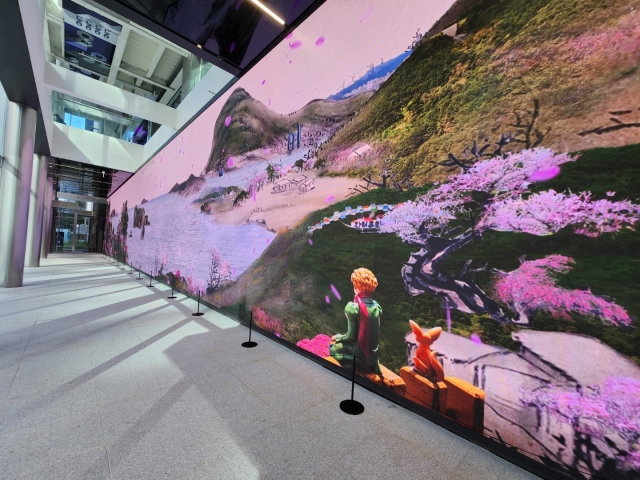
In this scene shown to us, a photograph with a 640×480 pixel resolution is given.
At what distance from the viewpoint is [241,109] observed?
4.46 meters

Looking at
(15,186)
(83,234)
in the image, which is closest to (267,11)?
(15,186)

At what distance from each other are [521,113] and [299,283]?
2.58 metres

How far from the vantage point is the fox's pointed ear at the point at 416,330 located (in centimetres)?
195

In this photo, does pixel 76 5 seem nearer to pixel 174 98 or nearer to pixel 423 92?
pixel 174 98

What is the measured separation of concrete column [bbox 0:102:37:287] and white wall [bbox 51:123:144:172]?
13.8ft

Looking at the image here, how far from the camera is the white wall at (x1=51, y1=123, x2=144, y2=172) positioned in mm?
9156

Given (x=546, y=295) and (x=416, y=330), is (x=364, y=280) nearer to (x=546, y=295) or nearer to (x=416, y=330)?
(x=416, y=330)

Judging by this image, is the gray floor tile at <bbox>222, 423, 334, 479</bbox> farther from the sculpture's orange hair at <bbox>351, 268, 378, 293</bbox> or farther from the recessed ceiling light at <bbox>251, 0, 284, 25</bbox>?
the recessed ceiling light at <bbox>251, 0, 284, 25</bbox>

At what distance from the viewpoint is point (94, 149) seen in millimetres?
9758

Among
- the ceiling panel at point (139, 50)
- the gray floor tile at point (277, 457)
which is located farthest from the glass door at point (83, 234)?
the gray floor tile at point (277, 457)

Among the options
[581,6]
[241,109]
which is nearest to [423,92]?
[581,6]

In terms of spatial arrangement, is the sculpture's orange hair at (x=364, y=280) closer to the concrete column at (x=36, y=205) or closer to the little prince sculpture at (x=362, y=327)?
the little prince sculpture at (x=362, y=327)

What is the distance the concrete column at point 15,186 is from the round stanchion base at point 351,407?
8.60 metres

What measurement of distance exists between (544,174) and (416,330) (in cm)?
136
